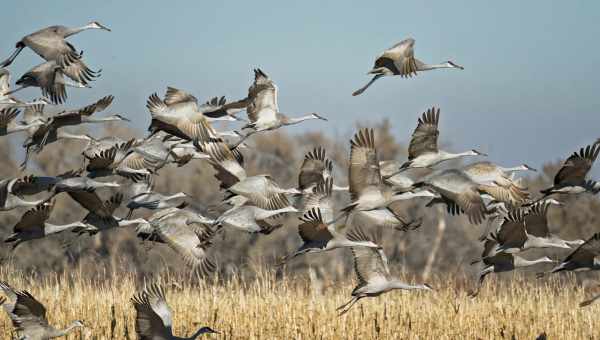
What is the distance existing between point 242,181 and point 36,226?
2199 mm

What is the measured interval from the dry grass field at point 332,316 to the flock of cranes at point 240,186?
706 millimetres

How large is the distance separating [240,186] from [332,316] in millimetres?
2114

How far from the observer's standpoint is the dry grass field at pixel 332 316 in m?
10.6

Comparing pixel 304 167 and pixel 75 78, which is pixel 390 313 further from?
pixel 75 78

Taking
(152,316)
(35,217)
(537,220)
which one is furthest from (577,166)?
(35,217)

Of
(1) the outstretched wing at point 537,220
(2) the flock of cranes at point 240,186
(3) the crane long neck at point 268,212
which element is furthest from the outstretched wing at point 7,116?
(1) the outstretched wing at point 537,220

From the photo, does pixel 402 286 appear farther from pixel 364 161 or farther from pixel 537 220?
pixel 537 220

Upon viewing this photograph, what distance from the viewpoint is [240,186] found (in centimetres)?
1062

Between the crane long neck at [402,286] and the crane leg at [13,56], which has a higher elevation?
the crane leg at [13,56]

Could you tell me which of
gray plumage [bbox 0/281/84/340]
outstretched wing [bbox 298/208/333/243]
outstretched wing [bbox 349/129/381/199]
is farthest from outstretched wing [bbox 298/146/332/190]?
gray plumage [bbox 0/281/84/340]

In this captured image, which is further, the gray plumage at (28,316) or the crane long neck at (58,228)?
the crane long neck at (58,228)

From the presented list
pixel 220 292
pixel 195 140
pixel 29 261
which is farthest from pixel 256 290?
pixel 29 261

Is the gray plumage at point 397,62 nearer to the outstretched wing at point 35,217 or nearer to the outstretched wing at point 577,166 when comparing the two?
the outstretched wing at point 577,166

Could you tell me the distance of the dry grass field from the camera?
10.6 metres
